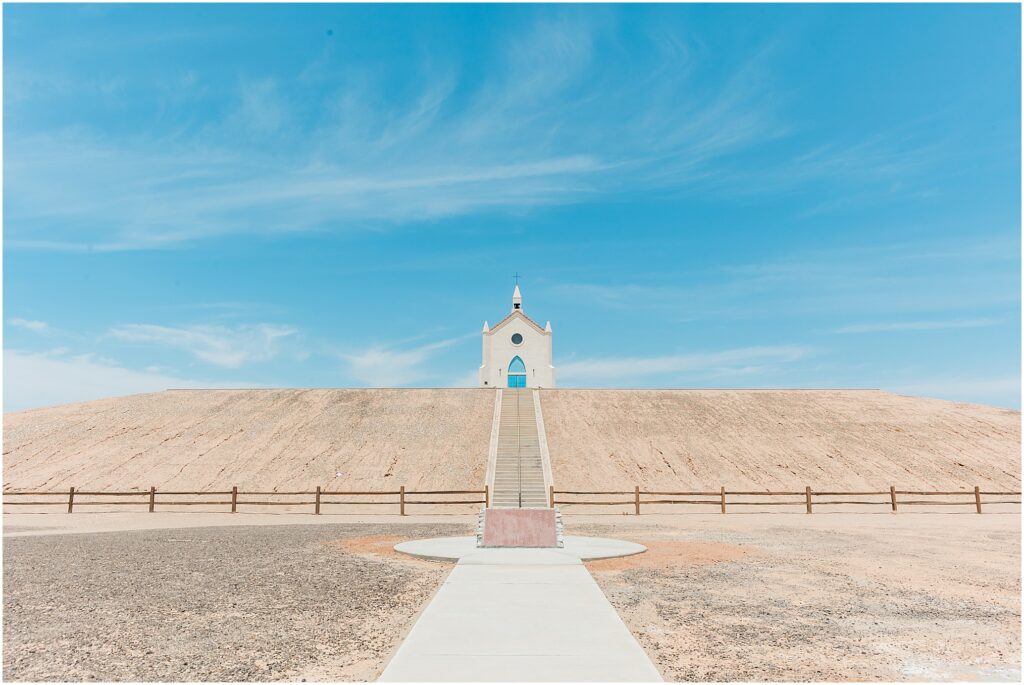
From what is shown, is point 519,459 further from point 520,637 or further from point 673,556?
point 520,637

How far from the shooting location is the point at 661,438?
4512 cm

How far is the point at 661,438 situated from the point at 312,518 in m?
25.1

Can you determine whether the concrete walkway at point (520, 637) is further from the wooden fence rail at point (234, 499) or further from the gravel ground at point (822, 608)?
the wooden fence rail at point (234, 499)

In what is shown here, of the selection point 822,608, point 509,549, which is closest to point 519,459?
point 509,549

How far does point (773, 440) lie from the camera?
44.9 metres

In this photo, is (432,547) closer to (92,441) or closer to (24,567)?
(24,567)

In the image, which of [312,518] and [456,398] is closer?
[312,518]

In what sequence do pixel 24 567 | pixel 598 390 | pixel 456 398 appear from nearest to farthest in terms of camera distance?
pixel 24 567, pixel 456 398, pixel 598 390

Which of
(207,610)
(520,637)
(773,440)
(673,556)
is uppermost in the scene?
(773,440)

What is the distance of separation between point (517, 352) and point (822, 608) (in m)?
53.4

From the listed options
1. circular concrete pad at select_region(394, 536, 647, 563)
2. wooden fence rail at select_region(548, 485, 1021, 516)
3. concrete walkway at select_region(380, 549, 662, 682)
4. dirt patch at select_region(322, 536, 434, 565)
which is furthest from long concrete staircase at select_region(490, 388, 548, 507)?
concrete walkway at select_region(380, 549, 662, 682)

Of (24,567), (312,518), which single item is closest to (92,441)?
(312,518)

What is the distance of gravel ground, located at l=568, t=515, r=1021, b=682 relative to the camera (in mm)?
7379

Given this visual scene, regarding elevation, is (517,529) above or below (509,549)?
above
